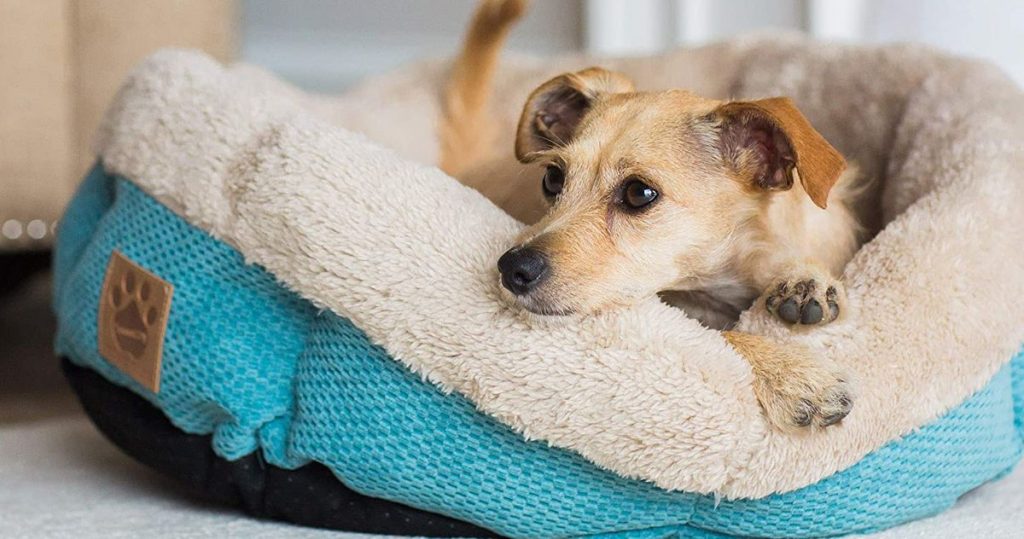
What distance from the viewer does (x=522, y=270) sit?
4.55ft

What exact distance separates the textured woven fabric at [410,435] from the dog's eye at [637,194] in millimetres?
353

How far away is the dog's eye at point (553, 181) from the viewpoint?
1674 millimetres

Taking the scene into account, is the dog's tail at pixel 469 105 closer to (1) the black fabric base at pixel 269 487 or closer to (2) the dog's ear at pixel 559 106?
(2) the dog's ear at pixel 559 106

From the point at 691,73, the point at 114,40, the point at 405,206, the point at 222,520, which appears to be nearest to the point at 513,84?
the point at 691,73

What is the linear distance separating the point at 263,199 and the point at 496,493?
50 cm

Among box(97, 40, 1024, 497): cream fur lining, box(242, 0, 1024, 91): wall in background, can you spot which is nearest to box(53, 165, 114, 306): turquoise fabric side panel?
box(97, 40, 1024, 497): cream fur lining

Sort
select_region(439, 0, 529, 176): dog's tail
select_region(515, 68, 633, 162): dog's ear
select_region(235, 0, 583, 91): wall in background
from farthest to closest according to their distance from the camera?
1. select_region(235, 0, 583, 91): wall in background
2. select_region(439, 0, 529, 176): dog's tail
3. select_region(515, 68, 633, 162): dog's ear

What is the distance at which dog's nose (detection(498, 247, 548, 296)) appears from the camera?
1385mm

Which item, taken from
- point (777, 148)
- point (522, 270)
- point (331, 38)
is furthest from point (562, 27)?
point (522, 270)

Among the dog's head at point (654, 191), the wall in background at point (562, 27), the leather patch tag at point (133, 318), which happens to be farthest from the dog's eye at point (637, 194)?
the wall in background at point (562, 27)

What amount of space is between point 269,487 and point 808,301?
77cm

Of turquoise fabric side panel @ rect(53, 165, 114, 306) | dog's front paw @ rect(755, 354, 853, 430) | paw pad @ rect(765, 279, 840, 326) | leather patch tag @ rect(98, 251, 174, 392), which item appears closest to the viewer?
dog's front paw @ rect(755, 354, 853, 430)

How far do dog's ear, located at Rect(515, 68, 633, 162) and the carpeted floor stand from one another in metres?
0.69

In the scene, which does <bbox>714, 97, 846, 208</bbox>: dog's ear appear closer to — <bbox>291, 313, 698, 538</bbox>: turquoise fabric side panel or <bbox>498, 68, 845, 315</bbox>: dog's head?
<bbox>498, 68, 845, 315</bbox>: dog's head
